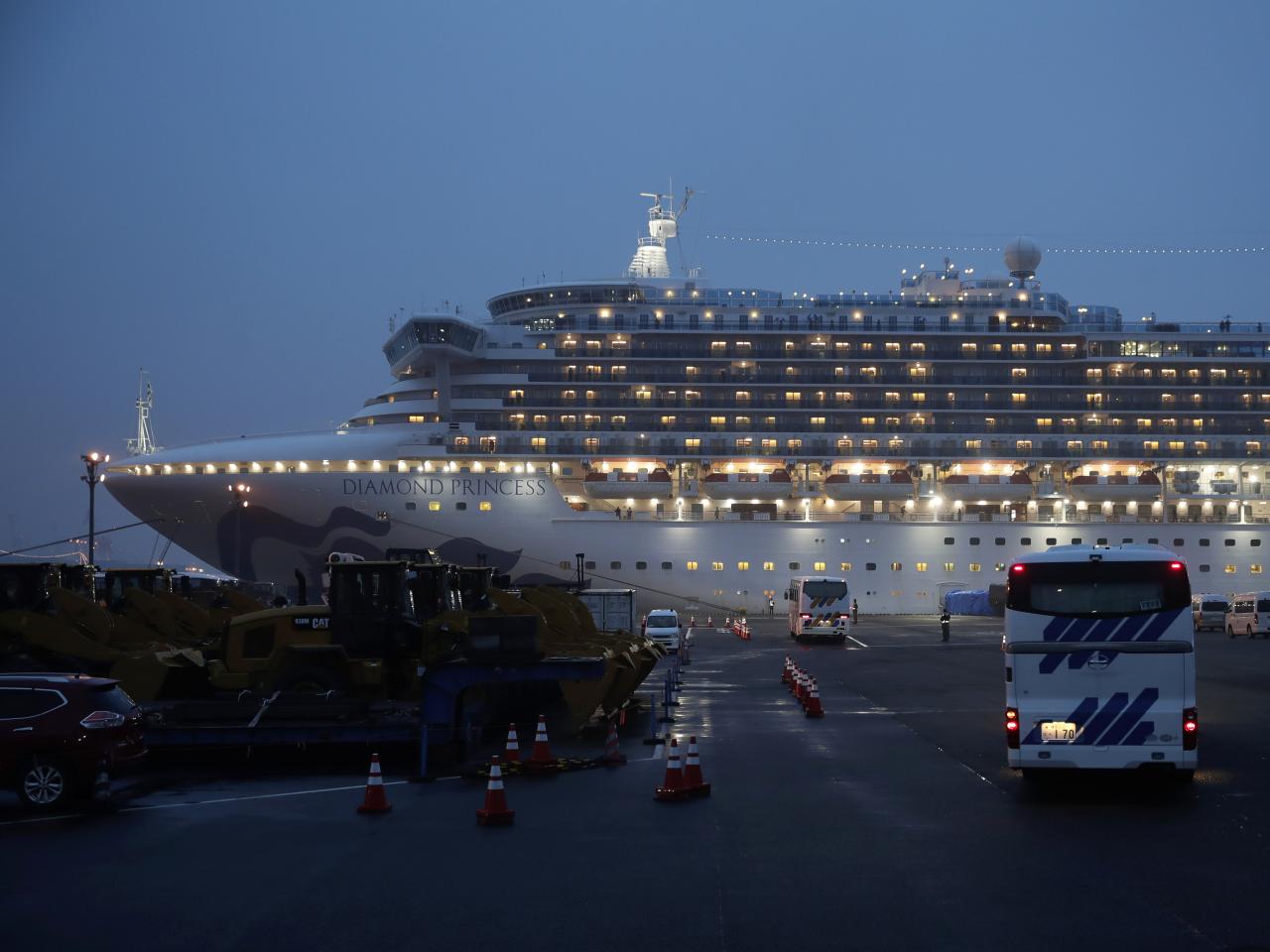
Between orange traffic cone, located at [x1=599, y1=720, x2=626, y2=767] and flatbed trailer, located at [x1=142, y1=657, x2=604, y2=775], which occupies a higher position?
flatbed trailer, located at [x1=142, y1=657, x2=604, y2=775]

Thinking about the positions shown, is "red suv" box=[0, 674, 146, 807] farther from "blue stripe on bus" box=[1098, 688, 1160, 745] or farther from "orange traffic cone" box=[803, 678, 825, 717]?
"orange traffic cone" box=[803, 678, 825, 717]

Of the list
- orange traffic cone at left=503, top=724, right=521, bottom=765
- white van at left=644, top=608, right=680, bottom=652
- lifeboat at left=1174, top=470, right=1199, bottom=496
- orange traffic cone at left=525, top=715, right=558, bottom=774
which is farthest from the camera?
lifeboat at left=1174, top=470, right=1199, bottom=496

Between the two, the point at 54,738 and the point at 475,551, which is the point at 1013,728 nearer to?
the point at 54,738

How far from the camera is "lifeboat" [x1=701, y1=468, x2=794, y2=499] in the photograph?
166ft

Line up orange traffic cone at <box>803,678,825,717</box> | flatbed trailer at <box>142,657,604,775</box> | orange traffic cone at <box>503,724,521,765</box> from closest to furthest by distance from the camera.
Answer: orange traffic cone at <box>503,724,521,765</box>, flatbed trailer at <box>142,657,604,775</box>, orange traffic cone at <box>803,678,825,717</box>

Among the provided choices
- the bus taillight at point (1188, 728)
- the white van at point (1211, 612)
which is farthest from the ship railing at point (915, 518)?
the bus taillight at point (1188, 728)

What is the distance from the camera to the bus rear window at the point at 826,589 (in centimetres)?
4006

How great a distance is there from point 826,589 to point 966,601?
43.7 feet

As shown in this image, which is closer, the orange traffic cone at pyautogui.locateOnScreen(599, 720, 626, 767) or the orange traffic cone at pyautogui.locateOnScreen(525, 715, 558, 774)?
the orange traffic cone at pyautogui.locateOnScreen(525, 715, 558, 774)

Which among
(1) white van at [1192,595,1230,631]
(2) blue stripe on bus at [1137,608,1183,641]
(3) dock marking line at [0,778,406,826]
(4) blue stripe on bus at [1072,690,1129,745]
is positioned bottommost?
(1) white van at [1192,595,1230,631]

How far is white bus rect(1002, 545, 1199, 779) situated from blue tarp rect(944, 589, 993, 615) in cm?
3884

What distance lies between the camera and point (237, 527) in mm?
47719

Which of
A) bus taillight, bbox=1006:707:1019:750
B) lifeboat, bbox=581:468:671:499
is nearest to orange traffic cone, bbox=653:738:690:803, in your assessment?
bus taillight, bbox=1006:707:1019:750

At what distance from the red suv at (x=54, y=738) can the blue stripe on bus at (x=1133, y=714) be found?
377 inches
